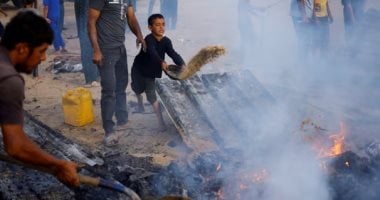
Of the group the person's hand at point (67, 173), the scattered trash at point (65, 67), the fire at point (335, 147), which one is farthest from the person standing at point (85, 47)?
the person's hand at point (67, 173)

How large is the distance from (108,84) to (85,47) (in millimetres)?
2663

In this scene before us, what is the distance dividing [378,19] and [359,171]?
6.28 meters

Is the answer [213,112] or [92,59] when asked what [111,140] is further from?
[213,112]

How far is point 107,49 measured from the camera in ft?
20.0

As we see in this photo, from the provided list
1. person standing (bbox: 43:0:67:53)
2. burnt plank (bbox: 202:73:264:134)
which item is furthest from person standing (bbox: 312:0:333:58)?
person standing (bbox: 43:0:67:53)

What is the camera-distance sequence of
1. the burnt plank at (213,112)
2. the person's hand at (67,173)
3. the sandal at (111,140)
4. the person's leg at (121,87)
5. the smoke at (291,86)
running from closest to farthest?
the person's hand at (67,173), the smoke at (291,86), the burnt plank at (213,112), the sandal at (111,140), the person's leg at (121,87)

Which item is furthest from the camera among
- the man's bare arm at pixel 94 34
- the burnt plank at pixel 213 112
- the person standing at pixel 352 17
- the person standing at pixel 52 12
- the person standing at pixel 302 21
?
the person standing at pixel 352 17

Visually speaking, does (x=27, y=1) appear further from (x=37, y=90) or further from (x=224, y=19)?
(x=224, y=19)

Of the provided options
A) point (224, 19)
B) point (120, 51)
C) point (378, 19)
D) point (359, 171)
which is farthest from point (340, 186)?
point (224, 19)

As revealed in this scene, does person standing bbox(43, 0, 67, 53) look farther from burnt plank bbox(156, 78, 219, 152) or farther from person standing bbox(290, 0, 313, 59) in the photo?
person standing bbox(290, 0, 313, 59)

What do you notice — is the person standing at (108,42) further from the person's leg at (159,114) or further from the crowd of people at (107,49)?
the person's leg at (159,114)

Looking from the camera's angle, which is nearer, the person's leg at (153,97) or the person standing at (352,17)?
the person's leg at (153,97)

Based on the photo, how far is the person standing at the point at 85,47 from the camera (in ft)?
28.0

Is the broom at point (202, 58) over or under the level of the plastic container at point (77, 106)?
over
